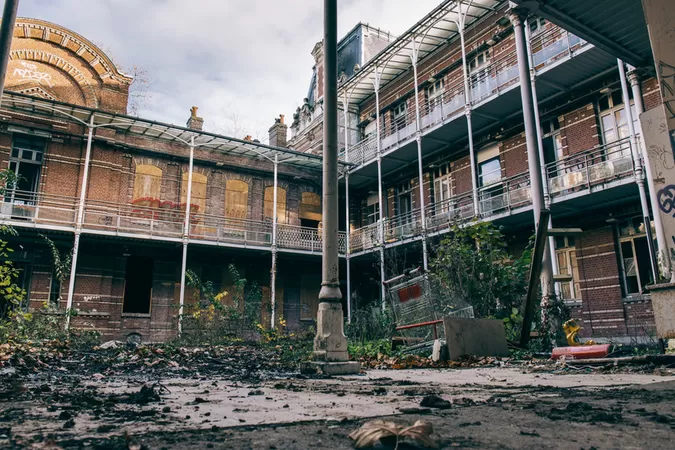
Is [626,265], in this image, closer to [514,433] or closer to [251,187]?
[514,433]

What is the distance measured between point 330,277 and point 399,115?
1729 centimetres

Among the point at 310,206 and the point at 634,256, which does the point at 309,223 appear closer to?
the point at 310,206

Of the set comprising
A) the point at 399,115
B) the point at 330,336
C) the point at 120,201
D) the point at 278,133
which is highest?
the point at 278,133

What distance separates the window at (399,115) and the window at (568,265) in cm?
879

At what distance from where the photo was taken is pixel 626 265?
1236 centimetres

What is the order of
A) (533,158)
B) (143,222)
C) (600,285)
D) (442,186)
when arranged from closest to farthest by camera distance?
(533,158)
(600,285)
(143,222)
(442,186)

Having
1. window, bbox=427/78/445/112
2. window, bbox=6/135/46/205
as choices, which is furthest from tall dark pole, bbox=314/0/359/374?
window, bbox=6/135/46/205

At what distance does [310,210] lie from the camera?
22.0m

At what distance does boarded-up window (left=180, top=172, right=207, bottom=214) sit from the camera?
19.4 meters

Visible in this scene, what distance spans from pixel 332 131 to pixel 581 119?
11.2 meters

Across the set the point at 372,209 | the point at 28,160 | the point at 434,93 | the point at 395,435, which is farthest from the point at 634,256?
the point at 28,160

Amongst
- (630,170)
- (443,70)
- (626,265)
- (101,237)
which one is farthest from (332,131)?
(443,70)

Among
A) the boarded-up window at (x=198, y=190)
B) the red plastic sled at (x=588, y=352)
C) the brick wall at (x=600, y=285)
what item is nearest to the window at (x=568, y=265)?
the brick wall at (x=600, y=285)

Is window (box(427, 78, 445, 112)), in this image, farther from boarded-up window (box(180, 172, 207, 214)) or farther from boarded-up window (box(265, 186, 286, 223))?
boarded-up window (box(180, 172, 207, 214))
